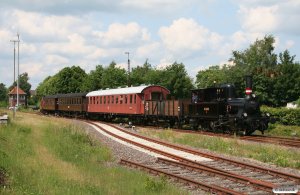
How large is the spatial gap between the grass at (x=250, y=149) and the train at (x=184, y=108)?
3294 millimetres

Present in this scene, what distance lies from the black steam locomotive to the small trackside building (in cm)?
886

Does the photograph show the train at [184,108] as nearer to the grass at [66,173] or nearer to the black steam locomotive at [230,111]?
the black steam locomotive at [230,111]

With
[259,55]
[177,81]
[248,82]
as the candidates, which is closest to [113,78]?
[177,81]

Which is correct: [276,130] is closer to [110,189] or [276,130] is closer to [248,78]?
[248,78]

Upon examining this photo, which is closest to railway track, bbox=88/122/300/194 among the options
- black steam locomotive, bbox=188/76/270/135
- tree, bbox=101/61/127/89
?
black steam locomotive, bbox=188/76/270/135

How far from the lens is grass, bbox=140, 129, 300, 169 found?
15.9 metres

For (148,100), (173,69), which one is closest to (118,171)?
(148,100)

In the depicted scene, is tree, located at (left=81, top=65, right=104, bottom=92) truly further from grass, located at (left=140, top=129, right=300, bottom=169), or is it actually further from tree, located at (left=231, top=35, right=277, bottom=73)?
grass, located at (left=140, top=129, right=300, bottom=169)

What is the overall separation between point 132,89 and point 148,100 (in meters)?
2.59

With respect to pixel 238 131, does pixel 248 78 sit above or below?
above

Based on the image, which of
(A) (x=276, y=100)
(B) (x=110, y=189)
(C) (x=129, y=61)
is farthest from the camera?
(C) (x=129, y=61)

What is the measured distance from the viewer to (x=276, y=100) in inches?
2199

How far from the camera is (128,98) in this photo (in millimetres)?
39000

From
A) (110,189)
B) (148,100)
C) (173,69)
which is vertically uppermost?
(173,69)
